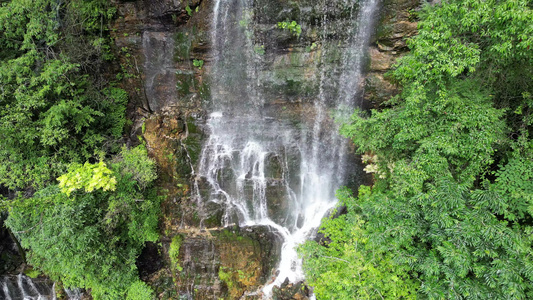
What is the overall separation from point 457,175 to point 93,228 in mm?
8597

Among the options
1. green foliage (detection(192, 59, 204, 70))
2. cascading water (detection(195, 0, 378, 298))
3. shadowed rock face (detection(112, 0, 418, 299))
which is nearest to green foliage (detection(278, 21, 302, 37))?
shadowed rock face (detection(112, 0, 418, 299))

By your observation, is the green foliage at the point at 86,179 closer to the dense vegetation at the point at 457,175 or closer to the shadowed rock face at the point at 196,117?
the shadowed rock face at the point at 196,117

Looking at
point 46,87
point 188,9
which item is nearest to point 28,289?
point 46,87

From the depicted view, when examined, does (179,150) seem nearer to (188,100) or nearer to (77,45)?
(188,100)

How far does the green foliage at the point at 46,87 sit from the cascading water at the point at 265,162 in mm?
3744

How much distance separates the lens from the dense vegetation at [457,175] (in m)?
4.07

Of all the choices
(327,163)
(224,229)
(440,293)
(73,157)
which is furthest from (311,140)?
(73,157)

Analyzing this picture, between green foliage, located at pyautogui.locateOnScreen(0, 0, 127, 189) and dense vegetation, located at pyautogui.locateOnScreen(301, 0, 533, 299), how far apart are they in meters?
7.95

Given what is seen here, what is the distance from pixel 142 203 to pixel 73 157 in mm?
2392

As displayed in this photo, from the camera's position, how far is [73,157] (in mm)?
8023

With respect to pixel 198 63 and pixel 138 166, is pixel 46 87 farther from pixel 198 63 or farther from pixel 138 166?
pixel 198 63

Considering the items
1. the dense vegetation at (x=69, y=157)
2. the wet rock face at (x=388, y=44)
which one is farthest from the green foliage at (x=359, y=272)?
the dense vegetation at (x=69, y=157)

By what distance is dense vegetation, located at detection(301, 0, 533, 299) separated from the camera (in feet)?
13.4

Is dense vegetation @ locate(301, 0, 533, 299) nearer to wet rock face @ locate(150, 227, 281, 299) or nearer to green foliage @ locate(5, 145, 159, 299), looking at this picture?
wet rock face @ locate(150, 227, 281, 299)
